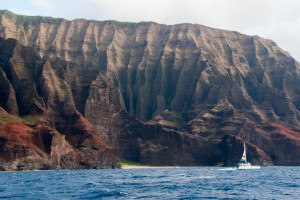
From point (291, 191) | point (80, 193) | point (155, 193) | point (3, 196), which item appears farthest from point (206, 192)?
point (3, 196)

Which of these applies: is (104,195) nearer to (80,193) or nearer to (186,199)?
(80,193)

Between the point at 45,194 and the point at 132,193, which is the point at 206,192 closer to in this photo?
the point at 132,193

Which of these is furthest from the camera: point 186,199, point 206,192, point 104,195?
point 206,192

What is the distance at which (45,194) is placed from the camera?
90938mm

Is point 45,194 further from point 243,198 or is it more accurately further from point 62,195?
point 243,198

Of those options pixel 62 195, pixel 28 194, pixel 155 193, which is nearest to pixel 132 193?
pixel 155 193

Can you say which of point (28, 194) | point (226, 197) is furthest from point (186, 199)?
point (28, 194)

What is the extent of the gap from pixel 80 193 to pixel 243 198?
27.3 metres

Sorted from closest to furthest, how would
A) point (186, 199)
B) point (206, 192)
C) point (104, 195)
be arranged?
1. point (186, 199)
2. point (104, 195)
3. point (206, 192)

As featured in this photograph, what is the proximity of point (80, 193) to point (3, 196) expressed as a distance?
40.9 ft

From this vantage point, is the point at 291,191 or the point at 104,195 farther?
the point at 291,191

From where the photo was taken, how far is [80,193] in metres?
92.3

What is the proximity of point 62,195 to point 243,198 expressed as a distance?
28334 millimetres

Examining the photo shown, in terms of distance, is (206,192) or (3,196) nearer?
(3,196)
